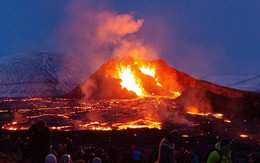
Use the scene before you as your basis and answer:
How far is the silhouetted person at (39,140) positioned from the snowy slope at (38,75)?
245 ft

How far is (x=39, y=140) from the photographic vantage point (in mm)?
13844

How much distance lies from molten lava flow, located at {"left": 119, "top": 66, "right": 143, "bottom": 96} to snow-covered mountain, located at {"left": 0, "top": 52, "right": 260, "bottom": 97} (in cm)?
1811

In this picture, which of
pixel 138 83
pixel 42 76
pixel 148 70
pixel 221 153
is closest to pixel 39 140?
pixel 221 153

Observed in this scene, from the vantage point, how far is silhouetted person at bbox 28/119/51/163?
540 inches

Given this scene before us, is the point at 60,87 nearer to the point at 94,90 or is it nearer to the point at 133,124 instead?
the point at 94,90

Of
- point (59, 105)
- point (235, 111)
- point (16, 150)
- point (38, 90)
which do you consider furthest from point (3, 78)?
point (16, 150)

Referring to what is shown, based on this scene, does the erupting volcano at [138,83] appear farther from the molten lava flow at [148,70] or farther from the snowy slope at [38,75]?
the snowy slope at [38,75]

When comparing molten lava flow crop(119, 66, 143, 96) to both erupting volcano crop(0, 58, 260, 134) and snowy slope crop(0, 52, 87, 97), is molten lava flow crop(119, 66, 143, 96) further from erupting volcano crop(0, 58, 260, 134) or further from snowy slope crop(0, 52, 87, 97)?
snowy slope crop(0, 52, 87, 97)

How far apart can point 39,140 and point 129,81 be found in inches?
2333

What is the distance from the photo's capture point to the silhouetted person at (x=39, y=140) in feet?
45.0

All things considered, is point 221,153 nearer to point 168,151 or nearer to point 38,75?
point 168,151

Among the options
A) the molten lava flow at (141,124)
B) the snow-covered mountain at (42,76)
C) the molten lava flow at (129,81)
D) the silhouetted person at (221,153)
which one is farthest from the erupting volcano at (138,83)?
the silhouetted person at (221,153)

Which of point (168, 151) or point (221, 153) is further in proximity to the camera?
point (168, 151)

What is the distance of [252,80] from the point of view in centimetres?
8281
